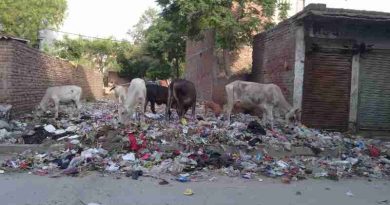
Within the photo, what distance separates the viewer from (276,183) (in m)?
8.02

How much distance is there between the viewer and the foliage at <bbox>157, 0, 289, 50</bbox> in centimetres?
1672

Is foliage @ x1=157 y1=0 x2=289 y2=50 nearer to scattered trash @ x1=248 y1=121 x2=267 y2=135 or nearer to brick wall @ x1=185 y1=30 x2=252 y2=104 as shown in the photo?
brick wall @ x1=185 y1=30 x2=252 y2=104

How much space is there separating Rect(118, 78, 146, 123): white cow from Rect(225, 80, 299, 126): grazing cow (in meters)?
2.59

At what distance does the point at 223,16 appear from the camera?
671 inches

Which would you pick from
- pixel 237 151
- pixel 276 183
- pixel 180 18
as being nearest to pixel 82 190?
pixel 276 183

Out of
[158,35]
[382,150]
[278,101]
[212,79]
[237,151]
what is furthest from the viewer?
[158,35]

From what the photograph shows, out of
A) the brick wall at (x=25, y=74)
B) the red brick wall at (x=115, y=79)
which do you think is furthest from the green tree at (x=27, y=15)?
the brick wall at (x=25, y=74)

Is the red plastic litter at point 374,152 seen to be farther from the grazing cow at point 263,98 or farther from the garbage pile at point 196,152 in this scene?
the grazing cow at point 263,98

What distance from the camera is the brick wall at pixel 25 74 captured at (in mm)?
13227

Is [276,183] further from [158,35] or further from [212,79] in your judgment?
[158,35]

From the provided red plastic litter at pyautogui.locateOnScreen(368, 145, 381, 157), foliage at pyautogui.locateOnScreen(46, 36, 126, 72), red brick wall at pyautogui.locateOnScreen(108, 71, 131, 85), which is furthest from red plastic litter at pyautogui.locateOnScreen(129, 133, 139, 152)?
red brick wall at pyautogui.locateOnScreen(108, 71, 131, 85)

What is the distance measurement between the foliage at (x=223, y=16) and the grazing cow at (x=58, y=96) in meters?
4.42

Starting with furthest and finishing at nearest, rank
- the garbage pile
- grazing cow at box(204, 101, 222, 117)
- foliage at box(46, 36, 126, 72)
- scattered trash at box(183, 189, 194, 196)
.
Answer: foliage at box(46, 36, 126, 72)
grazing cow at box(204, 101, 222, 117)
the garbage pile
scattered trash at box(183, 189, 194, 196)

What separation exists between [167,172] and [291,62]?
250 inches
